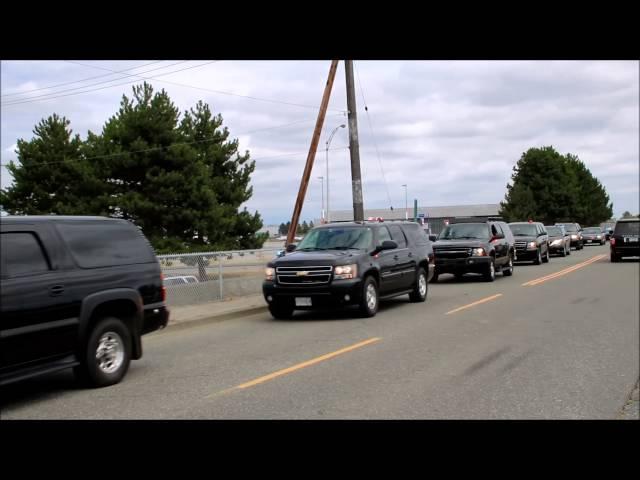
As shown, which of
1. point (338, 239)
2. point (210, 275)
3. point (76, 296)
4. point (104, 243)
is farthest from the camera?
point (210, 275)

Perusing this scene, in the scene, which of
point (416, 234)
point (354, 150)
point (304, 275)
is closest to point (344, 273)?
point (304, 275)

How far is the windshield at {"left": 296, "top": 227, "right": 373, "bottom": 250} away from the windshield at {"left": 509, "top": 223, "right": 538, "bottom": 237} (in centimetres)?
1511

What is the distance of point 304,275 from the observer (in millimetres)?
12906

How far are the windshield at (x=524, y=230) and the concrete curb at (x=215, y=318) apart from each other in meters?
15.7

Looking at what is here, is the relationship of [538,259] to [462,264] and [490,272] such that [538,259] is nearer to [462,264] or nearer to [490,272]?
[490,272]

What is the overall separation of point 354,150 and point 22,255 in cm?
1701

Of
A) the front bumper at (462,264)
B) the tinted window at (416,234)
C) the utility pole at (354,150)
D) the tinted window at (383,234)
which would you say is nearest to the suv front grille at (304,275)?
the tinted window at (383,234)

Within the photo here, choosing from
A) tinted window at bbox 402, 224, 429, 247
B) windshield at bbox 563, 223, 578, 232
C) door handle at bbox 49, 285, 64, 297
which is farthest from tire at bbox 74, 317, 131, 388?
windshield at bbox 563, 223, 578, 232

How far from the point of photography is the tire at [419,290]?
1583 cm

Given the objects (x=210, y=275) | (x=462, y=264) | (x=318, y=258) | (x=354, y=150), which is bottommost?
(x=462, y=264)

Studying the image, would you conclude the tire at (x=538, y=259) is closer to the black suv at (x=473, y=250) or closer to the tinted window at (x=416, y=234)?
the black suv at (x=473, y=250)

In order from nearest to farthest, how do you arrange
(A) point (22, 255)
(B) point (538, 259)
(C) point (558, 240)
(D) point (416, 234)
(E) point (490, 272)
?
(A) point (22, 255), (D) point (416, 234), (E) point (490, 272), (B) point (538, 259), (C) point (558, 240)

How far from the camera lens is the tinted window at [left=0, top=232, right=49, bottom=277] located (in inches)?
259

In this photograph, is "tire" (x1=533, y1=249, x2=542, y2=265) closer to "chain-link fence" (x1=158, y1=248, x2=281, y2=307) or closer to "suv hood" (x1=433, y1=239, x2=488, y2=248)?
"suv hood" (x1=433, y1=239, x2=488, y2=248)
